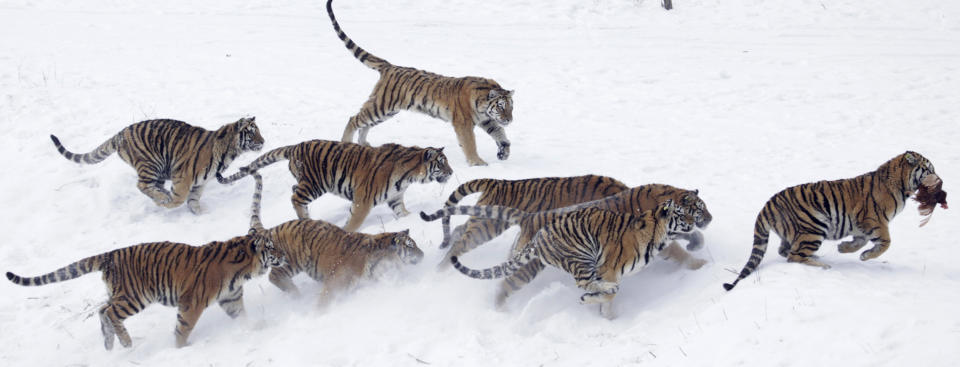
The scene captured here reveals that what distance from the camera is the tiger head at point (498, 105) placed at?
9.61 m

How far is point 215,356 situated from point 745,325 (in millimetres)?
3926

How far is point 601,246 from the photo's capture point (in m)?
6.77

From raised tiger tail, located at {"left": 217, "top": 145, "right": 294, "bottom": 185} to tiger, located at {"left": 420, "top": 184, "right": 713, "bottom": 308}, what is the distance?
81.4 inches

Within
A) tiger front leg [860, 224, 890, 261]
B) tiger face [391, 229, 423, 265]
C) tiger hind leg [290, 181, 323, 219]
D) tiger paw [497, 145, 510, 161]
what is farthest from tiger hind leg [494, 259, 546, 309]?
tiger paw [497, 145, 510, 161]

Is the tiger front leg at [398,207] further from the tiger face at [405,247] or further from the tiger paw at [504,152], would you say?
the tiger paw at [504,152]

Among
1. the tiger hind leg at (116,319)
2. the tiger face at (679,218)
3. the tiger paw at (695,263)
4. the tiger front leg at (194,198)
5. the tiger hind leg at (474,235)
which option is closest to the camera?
the tiger face at (679,218)

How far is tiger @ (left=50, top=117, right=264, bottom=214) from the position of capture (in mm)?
8875

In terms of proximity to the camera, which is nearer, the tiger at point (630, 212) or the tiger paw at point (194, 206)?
the tiger at point (630, 212)

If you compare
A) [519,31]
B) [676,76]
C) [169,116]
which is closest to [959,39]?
[676,76]

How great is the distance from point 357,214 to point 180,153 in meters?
2.15

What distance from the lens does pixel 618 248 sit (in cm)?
672

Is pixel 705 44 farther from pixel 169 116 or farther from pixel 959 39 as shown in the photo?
pixel 169 116

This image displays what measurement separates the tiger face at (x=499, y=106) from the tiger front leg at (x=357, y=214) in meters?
2.12

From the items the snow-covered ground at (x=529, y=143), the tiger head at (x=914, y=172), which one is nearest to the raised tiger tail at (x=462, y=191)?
the snow-covered ground at (x=529, y=143)
